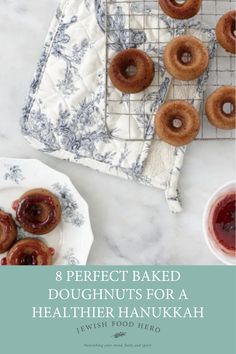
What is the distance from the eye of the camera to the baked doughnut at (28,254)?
5.87 ft

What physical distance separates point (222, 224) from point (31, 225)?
472mm

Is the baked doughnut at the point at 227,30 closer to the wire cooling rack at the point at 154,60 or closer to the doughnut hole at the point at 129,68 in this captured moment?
the wire cooling rack at the point at 154,60

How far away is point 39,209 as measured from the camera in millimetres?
1812

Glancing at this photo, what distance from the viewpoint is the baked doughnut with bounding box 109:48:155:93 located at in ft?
5.82

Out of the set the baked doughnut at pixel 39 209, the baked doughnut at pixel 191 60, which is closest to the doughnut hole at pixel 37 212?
the baked doughnut at pixel 39 209

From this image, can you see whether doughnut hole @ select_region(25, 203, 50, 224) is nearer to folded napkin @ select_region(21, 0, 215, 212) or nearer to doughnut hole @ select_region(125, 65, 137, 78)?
folded napkin @ select_region(21, 0, 215, 212)

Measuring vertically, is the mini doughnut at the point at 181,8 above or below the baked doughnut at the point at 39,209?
above

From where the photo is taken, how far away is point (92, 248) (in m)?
1.84

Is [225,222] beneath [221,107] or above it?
beneath
